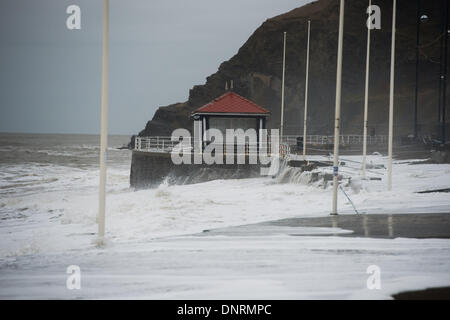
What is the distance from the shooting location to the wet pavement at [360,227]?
1030cm

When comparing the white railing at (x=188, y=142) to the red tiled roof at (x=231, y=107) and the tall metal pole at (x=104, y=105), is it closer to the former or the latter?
the red tiled roof at (x=231, y=107)

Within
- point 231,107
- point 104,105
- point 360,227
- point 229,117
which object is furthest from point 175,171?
point 104,105

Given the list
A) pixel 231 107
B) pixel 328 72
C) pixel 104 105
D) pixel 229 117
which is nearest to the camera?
pixel 104 105

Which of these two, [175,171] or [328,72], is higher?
[328,72]

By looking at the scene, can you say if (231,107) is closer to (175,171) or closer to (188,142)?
(175,171)

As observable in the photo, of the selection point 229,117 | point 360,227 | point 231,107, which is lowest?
point 360,227

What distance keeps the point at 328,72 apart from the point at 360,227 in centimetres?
8928

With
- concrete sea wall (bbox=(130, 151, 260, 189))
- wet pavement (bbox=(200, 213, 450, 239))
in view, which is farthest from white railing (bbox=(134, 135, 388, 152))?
wet pavement (bbox=(200, 213, 450, 239))

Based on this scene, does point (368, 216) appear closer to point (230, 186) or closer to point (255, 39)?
point (230, 186)

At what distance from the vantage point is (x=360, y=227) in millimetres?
11125

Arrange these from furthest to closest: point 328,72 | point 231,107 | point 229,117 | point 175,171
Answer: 1. point 328,72
2. point 231,107
3. point 229,117
4. point 175,171

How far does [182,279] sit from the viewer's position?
703cm
